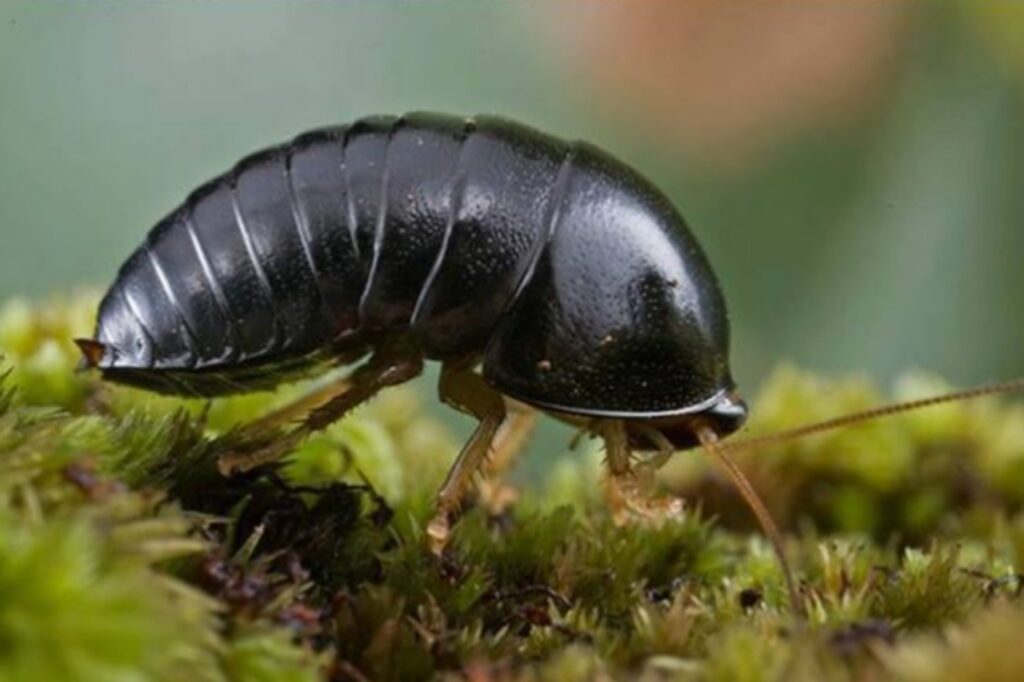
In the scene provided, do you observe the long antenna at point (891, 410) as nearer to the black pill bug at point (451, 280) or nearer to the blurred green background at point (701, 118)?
the black pill bug at point (451, 280)

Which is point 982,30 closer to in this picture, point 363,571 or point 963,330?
point 963,330

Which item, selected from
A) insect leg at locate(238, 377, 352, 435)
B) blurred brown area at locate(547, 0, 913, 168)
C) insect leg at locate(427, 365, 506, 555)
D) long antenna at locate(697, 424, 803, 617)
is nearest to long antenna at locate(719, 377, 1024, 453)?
long antenna at locate(697, 424, 803, 617)

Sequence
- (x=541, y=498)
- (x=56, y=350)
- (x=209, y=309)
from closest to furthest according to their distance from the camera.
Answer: (x=209, y=309) → (x=56, y=350) → (x=541, y=498)

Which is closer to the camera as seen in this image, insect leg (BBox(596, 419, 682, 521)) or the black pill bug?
the black pill bug

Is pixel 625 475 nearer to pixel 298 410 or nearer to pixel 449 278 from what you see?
pixel 449 278

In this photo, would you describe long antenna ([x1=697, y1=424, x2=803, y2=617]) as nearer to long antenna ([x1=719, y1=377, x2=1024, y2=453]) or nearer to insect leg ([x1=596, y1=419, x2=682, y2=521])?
long antenna ([x1=719, y1=377, x2=1024, y2=453])

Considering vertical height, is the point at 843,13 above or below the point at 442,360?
above

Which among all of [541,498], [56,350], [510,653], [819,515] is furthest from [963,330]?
[510,653]

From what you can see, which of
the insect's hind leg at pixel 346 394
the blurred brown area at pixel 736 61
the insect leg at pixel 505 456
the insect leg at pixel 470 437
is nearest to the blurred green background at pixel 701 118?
the blurred brown area at pixel 736 61
